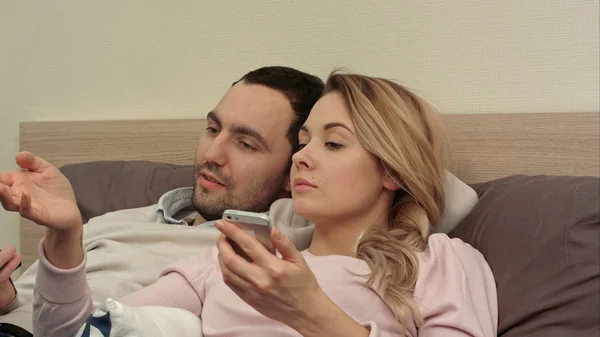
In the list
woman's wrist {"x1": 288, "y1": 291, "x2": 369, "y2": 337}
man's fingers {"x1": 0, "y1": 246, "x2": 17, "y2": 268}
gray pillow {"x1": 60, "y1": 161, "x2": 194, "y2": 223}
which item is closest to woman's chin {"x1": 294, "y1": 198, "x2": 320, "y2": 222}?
woman's wrist {"x1": 288, "y1": 291, "x2": 369, "y2": 337}

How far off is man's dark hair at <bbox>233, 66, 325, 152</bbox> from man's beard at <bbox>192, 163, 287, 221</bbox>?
12cm

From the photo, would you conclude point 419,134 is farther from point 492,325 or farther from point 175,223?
point 175,223

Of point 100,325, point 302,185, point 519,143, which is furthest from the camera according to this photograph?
point 519,143

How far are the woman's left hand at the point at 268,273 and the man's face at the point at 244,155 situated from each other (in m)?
0.64

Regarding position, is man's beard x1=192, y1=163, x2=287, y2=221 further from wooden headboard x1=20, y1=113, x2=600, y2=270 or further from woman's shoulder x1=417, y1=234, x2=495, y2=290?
woman's shoulder x1=417, y1=234, x2=495, y2=290

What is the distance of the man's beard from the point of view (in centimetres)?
148

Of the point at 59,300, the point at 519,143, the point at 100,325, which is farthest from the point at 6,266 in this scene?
the point at 519,143

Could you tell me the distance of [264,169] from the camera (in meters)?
1.49

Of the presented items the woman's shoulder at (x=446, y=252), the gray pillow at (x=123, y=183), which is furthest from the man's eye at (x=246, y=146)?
the woman's shoulder at (x=446, y=252)

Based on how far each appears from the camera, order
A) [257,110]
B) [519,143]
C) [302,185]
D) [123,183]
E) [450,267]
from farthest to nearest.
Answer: [123,183] → [257,110] → [519,143] → [302,185] → [450,267]

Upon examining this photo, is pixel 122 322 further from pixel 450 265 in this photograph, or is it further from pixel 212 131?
pixel 212 131

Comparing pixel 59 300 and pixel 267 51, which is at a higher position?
pixel 267 51

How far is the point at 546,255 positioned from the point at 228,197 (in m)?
0.73

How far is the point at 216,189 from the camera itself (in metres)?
1.49
